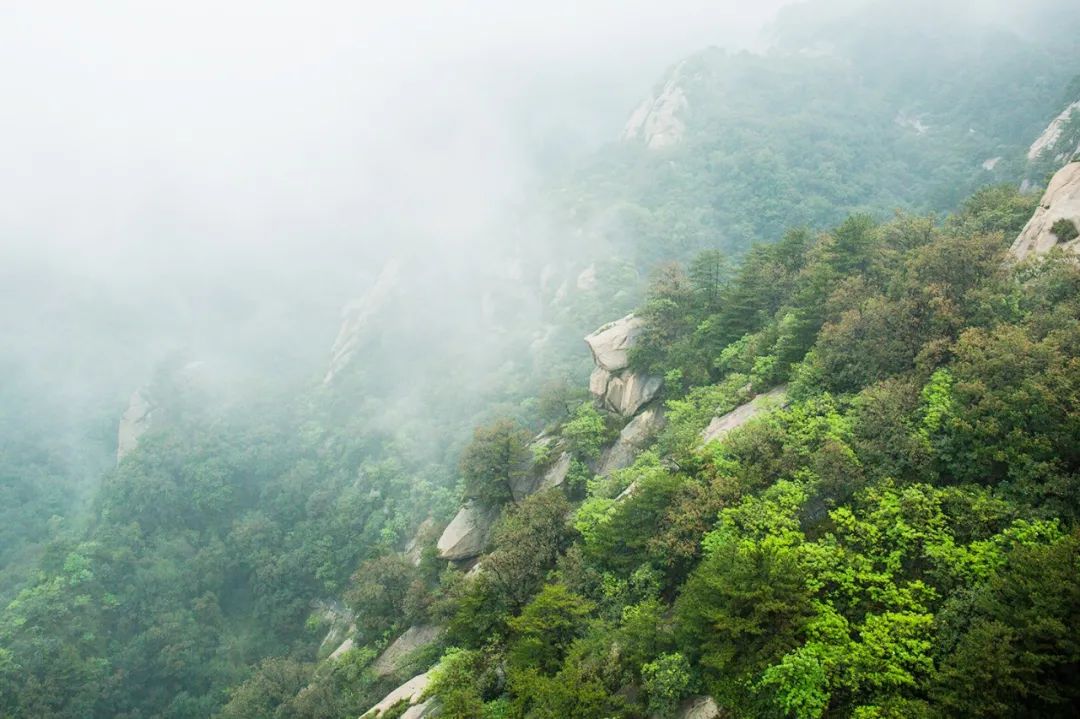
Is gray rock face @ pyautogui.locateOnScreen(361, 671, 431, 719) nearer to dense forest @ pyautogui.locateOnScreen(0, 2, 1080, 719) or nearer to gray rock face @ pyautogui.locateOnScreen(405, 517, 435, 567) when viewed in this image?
dense forest @ pyautogui.locateOnScreen(0, 2, 1080, 719)

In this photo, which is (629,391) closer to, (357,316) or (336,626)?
(336,626)

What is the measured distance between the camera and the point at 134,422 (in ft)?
333

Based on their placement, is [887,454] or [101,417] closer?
[887,454]

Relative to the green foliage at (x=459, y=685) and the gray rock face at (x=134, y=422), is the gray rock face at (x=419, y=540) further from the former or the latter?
the gray rock face at (x=134, y=422)

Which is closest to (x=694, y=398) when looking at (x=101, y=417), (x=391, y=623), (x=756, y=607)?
(x=756, y=607)

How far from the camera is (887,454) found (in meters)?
18.8

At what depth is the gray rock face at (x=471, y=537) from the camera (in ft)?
131

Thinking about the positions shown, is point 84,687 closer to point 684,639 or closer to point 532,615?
point 532,615

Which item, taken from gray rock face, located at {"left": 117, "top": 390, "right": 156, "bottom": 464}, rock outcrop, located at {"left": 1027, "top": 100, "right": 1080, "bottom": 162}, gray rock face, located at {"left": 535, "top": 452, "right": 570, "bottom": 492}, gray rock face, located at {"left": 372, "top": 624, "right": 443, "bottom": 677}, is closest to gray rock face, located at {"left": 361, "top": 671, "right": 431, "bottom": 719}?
gray rock face, located at {"left": 372, "top": 624, "right": 443, "bottom": 677}

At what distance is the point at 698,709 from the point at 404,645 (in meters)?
28.6

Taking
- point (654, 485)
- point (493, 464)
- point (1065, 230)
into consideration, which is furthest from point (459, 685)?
point (1065, 230)

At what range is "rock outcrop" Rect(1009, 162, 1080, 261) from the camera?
75.3 ft

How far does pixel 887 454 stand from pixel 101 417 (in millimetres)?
138501

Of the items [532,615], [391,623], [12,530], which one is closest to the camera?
[532,615]
